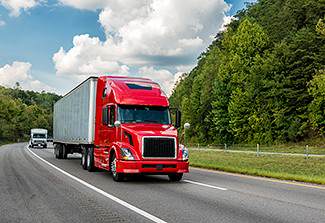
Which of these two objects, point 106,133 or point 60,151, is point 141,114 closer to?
point 106,133

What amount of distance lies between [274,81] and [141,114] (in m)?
41.2

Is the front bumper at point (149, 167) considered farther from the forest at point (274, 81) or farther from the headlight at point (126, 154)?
the forest at point (274, 81)

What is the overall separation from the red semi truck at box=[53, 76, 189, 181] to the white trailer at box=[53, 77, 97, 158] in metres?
0.04

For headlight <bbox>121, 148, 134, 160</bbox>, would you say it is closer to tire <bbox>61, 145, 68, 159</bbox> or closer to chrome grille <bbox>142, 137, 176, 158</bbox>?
chrome grille <bbox>142, 137, 176, 158</bbox>

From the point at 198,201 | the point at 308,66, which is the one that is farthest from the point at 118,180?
the point at 308,66

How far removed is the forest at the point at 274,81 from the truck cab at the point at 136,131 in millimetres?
30791

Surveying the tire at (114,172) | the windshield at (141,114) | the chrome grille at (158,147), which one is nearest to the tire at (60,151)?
the tire at (114,172)

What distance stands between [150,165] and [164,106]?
2.63 meters

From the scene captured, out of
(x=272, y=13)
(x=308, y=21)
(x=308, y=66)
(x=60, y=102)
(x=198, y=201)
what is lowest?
(x=198, y=201)

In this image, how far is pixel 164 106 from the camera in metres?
15.7

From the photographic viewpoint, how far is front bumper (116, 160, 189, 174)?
13844mm

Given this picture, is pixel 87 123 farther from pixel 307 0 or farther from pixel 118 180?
pixel 307 0

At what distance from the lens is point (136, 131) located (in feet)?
46.6

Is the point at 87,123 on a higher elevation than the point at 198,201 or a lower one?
higher
